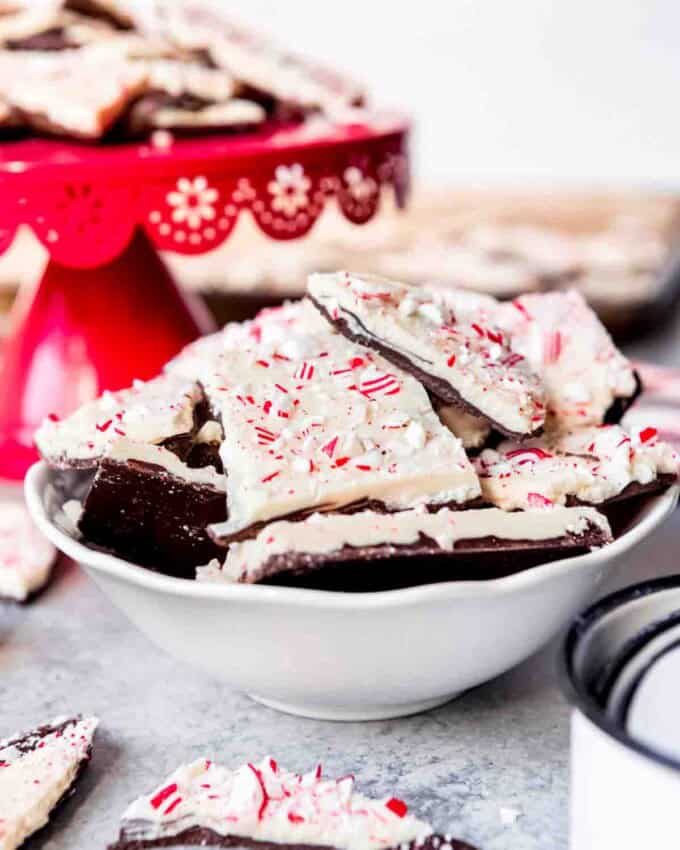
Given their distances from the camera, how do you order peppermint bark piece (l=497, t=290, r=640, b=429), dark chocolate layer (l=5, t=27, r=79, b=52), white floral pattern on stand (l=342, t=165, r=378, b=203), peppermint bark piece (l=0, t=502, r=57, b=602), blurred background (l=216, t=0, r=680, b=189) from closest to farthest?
peppermint bark piece (l=497, t=290, r=640, b=429) < peppermint bark piece (l=0, t=502, r=57, b=602) < white floral pattern on stand (l=342, t=165, r=378, b=203) < dark chocolate layer (l=5, t=27, r=79, b=52) < blurred background (l=216, t=0, r=680, b=189)


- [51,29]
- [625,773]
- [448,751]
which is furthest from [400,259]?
[625,773]

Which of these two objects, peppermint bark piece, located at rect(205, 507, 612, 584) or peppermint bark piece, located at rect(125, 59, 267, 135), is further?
peppermint bark piece, located at rect(125, 59, 267, 135)

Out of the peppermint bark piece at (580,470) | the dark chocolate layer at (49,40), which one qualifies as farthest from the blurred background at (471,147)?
the peppermint bark piece at (580,470)

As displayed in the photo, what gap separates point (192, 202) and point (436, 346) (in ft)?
1.01

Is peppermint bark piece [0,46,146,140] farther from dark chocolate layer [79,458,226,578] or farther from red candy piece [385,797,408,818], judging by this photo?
red candy piece [385,797,408,818]

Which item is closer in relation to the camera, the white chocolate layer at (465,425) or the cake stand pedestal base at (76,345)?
the white chocolate layer at (465,425)

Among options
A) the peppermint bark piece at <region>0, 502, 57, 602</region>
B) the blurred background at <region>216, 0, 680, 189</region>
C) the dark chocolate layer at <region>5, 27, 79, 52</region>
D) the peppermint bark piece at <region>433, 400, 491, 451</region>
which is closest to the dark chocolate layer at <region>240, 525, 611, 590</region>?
the peppermint bark piece at <region>433, 400, 491, 451</region>

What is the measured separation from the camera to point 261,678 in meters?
0.63

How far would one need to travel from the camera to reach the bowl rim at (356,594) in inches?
22.3

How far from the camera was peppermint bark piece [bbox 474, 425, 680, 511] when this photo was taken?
25.5 inches

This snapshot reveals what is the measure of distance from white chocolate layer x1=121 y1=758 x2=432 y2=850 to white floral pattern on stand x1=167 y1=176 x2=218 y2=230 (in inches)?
18.0

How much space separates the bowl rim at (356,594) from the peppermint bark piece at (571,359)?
0.35 ft

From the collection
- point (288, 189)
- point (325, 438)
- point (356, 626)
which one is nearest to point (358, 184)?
point (288, 189)

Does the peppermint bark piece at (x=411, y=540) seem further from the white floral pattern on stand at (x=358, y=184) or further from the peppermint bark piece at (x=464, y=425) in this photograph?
the white floral pattern on stand at (x=358, y=184)
